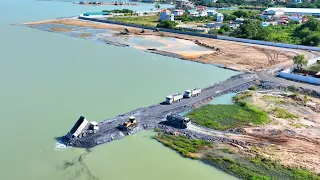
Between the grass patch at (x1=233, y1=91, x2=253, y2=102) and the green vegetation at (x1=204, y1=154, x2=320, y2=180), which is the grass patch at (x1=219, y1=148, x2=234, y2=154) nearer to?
the green vegetation at (x1=204, y1=154, x2=320, y2=180)

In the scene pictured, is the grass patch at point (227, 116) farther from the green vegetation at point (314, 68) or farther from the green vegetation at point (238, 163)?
the green vegetation at point (314, 68)

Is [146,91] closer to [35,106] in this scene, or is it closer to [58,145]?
[35,106]

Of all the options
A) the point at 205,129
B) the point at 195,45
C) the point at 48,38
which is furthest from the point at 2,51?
the point at 205,129

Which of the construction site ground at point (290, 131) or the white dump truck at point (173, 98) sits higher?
the white dump truck at point (173, 98)

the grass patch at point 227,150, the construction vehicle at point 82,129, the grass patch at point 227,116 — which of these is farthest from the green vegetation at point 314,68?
the construction vehicle at point 82,129

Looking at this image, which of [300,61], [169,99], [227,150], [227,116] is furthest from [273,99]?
[227,150]

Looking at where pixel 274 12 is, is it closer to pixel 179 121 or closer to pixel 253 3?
pixel 253 3
